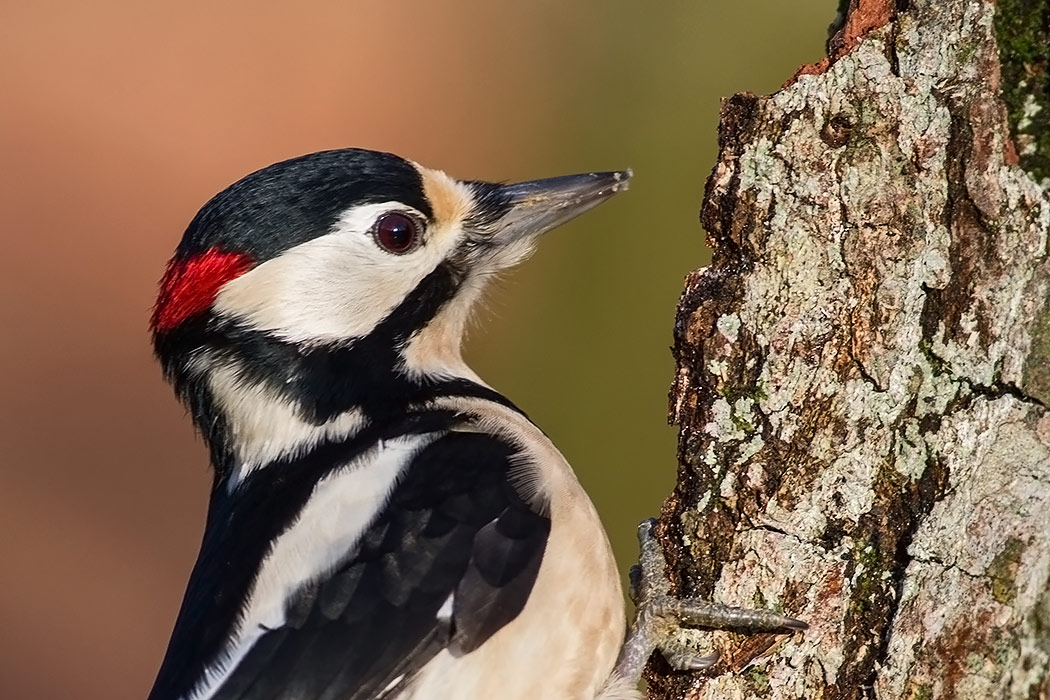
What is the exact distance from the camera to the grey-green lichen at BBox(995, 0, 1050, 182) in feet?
8.25

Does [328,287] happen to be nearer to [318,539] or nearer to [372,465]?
[372,465]

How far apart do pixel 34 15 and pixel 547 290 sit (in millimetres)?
3727

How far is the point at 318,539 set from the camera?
2.87 m

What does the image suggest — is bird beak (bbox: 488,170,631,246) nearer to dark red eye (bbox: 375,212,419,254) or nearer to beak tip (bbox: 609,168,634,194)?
beak tip (bbox: 609,168,634,194)

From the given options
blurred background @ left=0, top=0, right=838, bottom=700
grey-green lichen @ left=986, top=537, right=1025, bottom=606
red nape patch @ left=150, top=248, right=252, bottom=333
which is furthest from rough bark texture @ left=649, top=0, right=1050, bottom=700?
blurred background @ left=0, top=0, right=838, bottom=700

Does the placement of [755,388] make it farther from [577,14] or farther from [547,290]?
[577,14]

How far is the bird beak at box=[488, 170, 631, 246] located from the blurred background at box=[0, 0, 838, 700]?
227 centimetres

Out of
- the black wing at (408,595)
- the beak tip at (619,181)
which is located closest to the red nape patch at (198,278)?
the black wing at (408,595)

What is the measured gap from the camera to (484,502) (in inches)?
114

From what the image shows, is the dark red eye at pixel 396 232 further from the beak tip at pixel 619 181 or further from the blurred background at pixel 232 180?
the blurred background at pixel 232 180

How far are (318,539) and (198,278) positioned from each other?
0.71 m

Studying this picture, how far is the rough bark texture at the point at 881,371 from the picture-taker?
97.5 inches

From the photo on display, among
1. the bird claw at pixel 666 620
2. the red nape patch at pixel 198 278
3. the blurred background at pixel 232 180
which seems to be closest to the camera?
the bird claw at pixel 666 620

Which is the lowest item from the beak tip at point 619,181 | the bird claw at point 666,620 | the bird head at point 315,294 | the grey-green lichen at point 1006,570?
the bird claw at point 666,620
